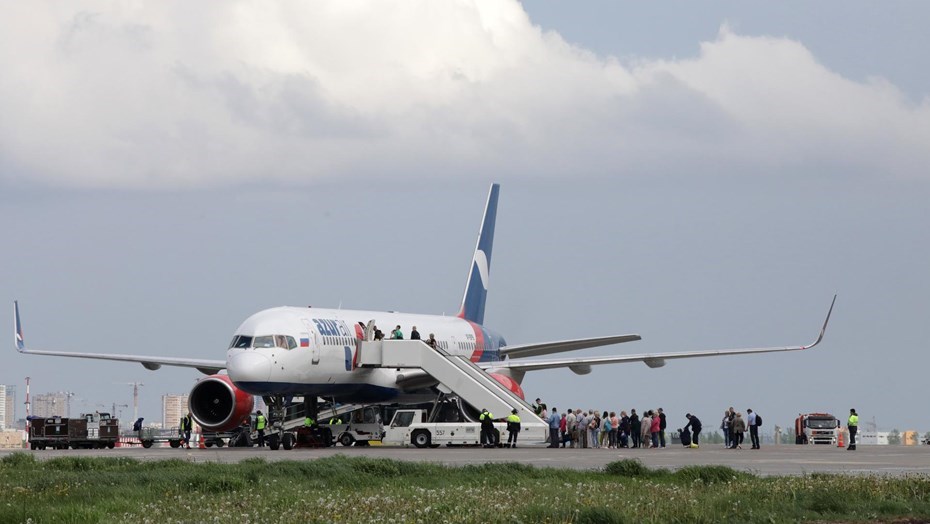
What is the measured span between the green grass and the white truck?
18019mm

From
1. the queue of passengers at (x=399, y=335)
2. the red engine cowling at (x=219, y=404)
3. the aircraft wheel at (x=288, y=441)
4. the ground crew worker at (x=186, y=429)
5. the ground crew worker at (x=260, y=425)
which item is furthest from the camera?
the ground crew worker at (x=186, y=429)

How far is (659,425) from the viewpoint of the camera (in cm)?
5053

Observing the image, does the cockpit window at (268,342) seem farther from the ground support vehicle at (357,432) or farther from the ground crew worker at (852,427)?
the ground crew worker at (852,427)

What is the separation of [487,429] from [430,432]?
248cm

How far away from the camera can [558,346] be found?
57438 mm

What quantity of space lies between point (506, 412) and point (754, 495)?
26.3 m

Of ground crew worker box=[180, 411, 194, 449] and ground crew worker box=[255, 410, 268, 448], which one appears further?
ground crew worker box=[180, 411, 194, 449]

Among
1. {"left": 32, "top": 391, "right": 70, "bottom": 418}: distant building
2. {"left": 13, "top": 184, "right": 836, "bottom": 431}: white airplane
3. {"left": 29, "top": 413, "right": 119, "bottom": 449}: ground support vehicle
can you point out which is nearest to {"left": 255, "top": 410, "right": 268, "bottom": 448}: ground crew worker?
{"left": 13, "top": 184, "right": 836, "bottom": 431}: white airplane

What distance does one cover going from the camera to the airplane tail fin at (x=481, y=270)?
6519cm

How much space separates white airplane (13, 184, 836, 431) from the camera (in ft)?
144

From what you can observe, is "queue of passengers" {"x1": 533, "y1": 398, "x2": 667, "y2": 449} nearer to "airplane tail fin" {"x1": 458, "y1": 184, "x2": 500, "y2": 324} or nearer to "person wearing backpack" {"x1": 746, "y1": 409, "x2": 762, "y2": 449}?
"person wearing backpack" {"x1": 746, "y1": 409, "x2": 762, "y2": 449}

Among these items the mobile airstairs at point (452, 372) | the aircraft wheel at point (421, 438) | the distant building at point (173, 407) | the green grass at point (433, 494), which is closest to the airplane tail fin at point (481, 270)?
the mobile airstairs at point (452, 372)

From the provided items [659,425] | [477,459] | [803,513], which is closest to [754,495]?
[803,513]

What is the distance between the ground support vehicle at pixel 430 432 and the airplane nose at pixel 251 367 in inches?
205
